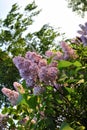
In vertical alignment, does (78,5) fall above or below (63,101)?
above

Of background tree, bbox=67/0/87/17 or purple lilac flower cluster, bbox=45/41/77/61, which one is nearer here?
purple lilac flower cluster, bbox=45/41/77/61

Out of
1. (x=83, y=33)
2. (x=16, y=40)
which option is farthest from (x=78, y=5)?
(x=83, y=33)

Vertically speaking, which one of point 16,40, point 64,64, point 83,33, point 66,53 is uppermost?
point 16,40

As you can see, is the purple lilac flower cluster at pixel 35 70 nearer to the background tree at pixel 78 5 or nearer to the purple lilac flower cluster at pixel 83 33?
the purple lilac flower cluster at pixel 83 33

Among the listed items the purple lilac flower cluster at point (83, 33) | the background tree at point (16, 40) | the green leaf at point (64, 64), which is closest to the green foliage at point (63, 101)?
the green leaf at point (64, 64)

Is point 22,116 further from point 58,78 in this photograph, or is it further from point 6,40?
point 6,40

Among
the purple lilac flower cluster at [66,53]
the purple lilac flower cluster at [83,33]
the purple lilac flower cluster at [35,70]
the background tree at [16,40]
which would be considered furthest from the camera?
the background tree at [16,40]

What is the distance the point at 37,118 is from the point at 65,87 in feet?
0.83

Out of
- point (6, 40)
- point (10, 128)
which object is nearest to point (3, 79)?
point (6, 40)

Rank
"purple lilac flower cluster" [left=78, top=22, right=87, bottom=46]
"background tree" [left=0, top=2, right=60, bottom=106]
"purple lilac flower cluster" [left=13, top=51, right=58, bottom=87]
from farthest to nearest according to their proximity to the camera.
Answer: "background tree" [left=0, top=2, right=60, bottom=106] → "purple lilac flower cluster" [left=78, top=22, right=87, bottom=46] → "purple lilac flower cluster" [left=13, top=51, right=58, bottom=87]

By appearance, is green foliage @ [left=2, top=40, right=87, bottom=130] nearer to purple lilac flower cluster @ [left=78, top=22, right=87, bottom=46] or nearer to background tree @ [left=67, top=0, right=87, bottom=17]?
purple lilac flower cluster @ [left=78, top=22, right=87, bottom=46]

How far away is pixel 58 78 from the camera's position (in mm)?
2182

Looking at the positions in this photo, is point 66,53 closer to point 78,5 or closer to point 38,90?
point 38,90

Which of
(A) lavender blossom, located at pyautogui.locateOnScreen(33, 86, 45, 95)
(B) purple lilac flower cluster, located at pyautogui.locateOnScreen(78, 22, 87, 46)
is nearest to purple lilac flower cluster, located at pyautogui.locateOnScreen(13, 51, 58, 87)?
(A) lavender blossom, located at pyautogui.locateOnScreen(33, 86, 45, 95)
